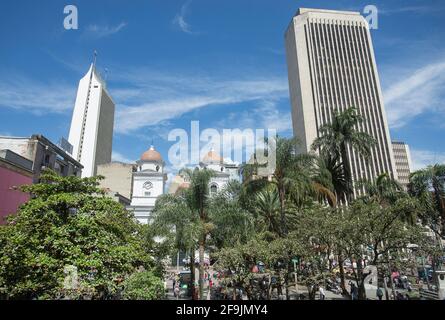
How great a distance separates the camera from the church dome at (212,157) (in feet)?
213

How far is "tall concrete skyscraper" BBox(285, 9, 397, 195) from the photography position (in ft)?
256

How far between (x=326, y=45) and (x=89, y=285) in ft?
286

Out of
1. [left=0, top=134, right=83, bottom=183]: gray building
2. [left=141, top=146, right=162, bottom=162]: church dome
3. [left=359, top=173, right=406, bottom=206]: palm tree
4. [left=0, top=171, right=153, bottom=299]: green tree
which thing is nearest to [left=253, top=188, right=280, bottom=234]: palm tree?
[left=359, top=173, right=406, bottom=206]: palm tree

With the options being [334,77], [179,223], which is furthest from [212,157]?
[179,223]

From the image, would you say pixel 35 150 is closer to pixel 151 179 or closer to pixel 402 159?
pixel 151 179

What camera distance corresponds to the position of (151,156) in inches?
2506

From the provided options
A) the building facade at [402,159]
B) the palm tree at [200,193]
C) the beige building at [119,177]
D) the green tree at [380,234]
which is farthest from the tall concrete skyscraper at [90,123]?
the building facade at [402,159]

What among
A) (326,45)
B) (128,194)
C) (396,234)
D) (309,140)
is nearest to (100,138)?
(128,194)

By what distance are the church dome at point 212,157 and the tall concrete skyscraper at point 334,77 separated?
24.0 meters

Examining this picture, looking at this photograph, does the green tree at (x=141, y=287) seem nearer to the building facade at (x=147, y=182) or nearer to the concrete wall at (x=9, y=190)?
the concrete wall at (x=9, y=190)

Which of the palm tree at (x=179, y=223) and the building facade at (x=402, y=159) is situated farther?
the building facade at (x=402, y=159)

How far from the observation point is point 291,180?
753 inches

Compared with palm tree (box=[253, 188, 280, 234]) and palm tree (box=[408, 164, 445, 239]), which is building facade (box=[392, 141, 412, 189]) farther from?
palm tree (box=[253, 188, 280, 234])

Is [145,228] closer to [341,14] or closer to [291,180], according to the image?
[291,180]
